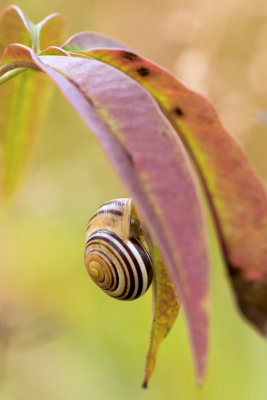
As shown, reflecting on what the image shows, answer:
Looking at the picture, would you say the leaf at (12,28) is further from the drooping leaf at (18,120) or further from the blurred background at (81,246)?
the blurred background at (81,246)

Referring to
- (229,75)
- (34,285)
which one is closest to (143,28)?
(229,75)

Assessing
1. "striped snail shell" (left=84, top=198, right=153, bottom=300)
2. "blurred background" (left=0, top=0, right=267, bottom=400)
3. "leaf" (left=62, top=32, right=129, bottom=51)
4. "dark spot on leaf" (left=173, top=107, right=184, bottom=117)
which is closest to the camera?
"dark spot on leaf" (left=173, top=107, right=184, bottom=117)

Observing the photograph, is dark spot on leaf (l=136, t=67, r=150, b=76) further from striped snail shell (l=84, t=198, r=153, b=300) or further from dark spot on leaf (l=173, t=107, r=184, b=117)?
striped snail shell (l=84, t=198, r=153, b=300)

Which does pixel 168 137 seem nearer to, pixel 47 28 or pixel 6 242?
pixel 47 28

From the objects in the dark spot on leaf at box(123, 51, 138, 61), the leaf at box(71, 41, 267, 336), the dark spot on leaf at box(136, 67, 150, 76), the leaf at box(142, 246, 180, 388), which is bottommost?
the leaf at box(142, 246, 180, 388)

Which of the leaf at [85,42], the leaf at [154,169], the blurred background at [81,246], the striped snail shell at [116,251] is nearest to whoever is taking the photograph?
Result: the leaf at [154,169]

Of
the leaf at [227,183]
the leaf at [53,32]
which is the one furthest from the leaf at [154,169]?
the leaf at [53,32]

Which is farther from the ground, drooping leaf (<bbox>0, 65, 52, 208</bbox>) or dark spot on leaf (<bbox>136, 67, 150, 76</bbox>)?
dark spot on leaf (<bbox>136, 67, 150, 76</bbox>)

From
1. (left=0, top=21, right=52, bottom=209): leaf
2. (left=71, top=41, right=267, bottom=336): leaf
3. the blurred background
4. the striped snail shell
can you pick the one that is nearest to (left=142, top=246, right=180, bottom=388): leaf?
(left=71, top=41, right=267, bottom=336): leaf

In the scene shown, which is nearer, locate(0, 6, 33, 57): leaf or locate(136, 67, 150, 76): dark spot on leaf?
locate(136, 67, 150, 76): dark spot on leaf
